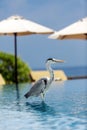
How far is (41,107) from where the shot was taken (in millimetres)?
7492

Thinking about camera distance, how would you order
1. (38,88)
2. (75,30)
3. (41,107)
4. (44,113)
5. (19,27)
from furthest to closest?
(19,27) < (75,30) < (38,88) < (41,107) < (44,113)

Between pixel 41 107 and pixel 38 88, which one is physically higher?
pixel 38 88

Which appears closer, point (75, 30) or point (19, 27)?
point (75, 30)

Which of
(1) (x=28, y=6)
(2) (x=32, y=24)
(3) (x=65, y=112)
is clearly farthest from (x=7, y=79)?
(1) (x=28, y=6)

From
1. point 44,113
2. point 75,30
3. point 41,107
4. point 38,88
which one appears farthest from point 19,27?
point 44,113

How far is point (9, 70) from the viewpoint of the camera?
15344mm

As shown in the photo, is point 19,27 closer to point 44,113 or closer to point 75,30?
point 75,30

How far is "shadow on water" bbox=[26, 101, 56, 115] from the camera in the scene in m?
6.87

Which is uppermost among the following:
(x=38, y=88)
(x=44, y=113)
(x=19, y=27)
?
(x=19, y=27)

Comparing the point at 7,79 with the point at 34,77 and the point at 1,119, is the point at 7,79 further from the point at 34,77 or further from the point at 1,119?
the point at 1,119

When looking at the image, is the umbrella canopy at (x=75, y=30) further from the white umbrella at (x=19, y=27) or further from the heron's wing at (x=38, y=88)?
the white umbrella at (x=19, y=27)

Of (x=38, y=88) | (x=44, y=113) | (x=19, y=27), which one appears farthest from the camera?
(x=19, y=27)

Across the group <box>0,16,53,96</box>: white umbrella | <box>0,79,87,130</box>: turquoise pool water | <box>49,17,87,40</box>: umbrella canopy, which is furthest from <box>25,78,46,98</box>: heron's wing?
<box>0,16,53,96</box>: white umbrella

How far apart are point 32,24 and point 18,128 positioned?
7495mm
